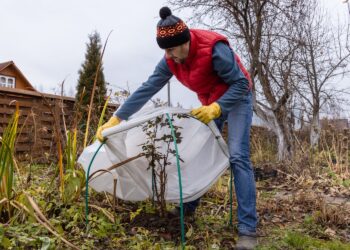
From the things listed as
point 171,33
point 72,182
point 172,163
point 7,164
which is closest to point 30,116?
point 72,182

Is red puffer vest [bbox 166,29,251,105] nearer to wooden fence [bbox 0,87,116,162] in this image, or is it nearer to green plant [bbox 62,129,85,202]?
green plant [bbox 62,129,85,202]

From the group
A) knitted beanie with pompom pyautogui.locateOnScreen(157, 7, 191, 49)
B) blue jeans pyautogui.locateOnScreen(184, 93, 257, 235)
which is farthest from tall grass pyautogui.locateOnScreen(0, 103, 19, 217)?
blue jeans pyautogui.locateOnScreen(184, 93, 257, 235)

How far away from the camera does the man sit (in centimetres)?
210

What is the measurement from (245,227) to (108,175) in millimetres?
987

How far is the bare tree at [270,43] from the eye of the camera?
6387 millimetres

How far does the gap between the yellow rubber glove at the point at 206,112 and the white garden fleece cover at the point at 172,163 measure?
19 centimetres

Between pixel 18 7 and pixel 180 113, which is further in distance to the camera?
pixel 18 7

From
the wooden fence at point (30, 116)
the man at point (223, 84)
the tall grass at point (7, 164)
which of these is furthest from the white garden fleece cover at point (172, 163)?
the wooden fence at point (30, 116)

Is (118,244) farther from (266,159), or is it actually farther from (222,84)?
(266,159)

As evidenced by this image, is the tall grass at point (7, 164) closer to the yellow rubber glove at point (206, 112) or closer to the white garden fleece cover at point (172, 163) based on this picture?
the white garden fleece cover at point (172, 163)

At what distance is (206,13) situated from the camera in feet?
23.1

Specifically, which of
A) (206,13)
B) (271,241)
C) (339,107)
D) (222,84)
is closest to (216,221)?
(271,241)

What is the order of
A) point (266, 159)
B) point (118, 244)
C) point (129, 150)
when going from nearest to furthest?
1. point (118, 244)
2. point (129, 150)
3. point (266, 159)

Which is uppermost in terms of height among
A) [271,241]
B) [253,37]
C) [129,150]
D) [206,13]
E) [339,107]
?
[206,13]
